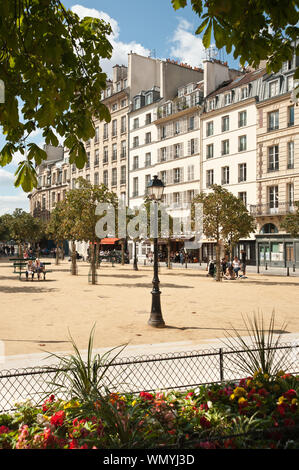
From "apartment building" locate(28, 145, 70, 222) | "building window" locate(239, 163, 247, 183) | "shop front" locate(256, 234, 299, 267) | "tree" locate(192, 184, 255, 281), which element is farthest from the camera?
"apartment building" locate(28, 145, 70, 222)

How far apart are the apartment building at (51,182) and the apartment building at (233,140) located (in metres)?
30.0

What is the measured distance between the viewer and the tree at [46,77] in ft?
11.3

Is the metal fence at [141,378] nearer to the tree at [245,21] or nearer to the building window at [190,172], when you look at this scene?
the tree at [245,21]

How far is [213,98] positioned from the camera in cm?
4012

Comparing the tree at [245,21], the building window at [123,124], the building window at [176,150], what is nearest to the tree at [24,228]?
the building window at [176,150]

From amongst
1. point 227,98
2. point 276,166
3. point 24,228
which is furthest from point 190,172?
point 24,228

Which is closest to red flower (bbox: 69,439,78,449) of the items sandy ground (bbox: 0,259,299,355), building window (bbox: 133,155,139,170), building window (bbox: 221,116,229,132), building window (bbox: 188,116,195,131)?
sandy ground (bbox: 0,259,299,355)

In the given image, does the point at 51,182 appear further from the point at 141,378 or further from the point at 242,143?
the point at 141,378

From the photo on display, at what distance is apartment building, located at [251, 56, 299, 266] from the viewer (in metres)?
32.9

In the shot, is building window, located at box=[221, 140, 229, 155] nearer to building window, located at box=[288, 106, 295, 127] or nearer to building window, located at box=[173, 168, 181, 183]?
building window, located at box=[173, 168, 181, 183]

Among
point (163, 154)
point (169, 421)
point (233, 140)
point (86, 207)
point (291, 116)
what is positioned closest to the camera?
point (169, 421)

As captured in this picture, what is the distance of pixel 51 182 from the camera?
71125mm

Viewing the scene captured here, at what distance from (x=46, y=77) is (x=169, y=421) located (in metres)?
3.10
